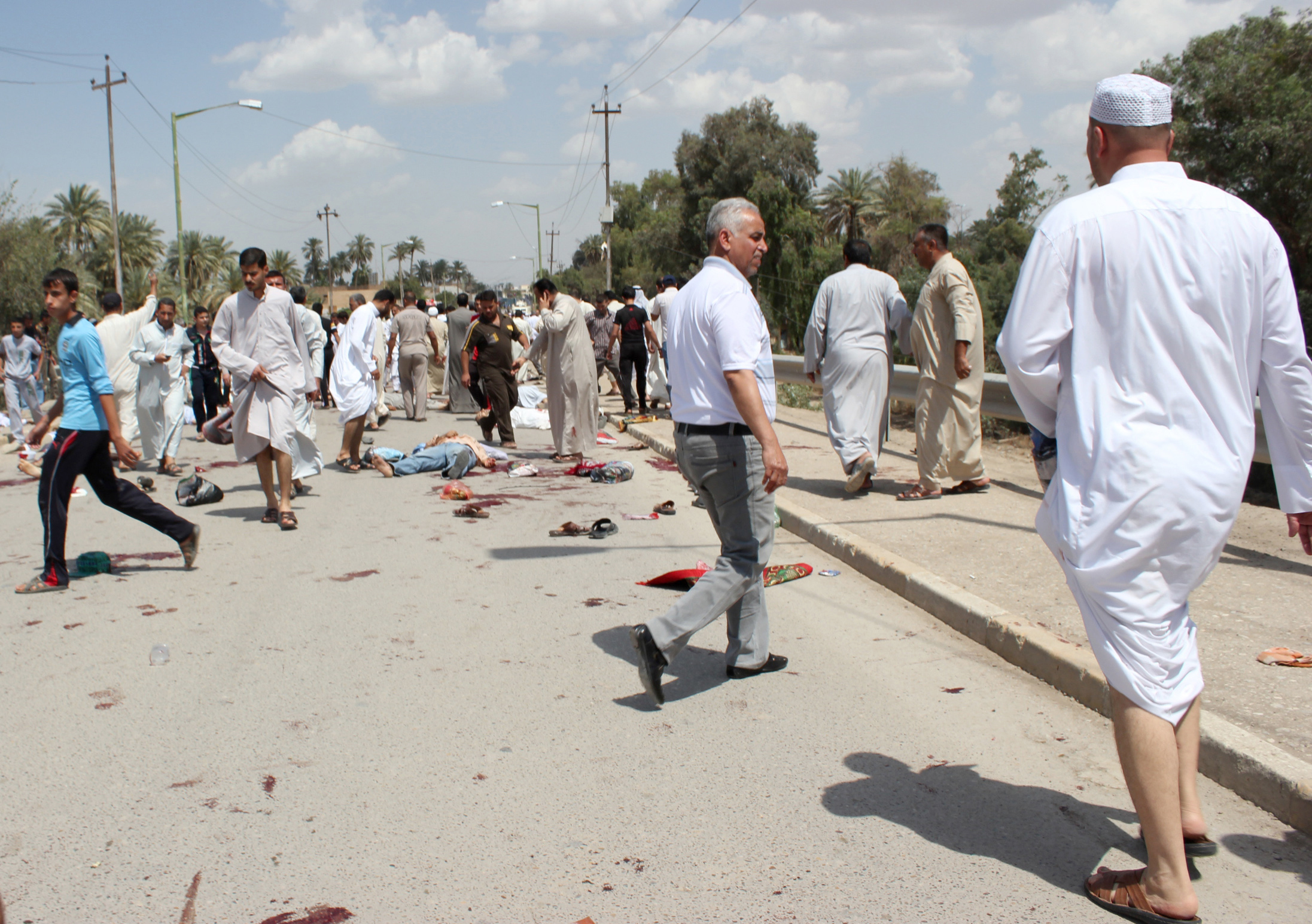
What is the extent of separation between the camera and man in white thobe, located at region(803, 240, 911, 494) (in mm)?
8477

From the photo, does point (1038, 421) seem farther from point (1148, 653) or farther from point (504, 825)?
point (504, 825)

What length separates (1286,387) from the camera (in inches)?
105

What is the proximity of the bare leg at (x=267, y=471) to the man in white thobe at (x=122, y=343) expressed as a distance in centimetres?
386

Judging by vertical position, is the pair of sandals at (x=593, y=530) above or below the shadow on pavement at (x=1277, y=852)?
above

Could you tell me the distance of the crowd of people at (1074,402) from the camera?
2.53 m

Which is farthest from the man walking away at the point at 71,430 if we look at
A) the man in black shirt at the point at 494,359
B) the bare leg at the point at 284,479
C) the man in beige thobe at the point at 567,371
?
the man in black shirt at the point at 494,359

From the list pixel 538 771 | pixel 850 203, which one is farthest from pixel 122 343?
pixel 850 203

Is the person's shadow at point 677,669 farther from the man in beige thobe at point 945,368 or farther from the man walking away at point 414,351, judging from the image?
the man walking away at point 414,351

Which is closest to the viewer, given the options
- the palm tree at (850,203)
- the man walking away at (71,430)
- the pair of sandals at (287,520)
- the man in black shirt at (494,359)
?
the man walking away at (71,430)

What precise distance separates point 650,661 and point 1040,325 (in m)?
2.14

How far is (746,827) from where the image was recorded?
319 cm

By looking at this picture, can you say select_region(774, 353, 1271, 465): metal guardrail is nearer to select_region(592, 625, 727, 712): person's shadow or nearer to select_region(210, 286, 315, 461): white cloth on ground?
select_region(592, 625, 727, 712): person's shadow

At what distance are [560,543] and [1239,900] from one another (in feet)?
17.7

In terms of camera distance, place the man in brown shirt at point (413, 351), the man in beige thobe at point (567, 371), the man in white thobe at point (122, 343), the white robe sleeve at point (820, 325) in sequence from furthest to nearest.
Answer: the man in brown shirt at point (413, 351), the man in beige thobe at point (567, 371), the man in white thobe at point (122, 343), the white robe sleeve at point (820, 325)
